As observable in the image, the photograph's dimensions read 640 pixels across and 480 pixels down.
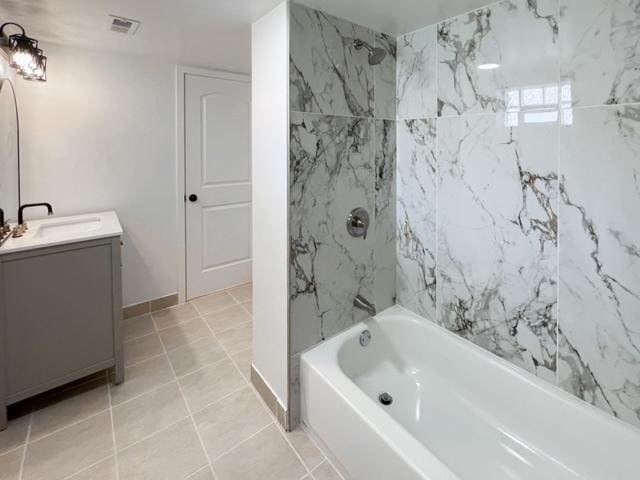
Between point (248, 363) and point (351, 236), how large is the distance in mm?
1095

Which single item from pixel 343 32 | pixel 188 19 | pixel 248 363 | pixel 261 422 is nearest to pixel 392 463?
pixel 261 422

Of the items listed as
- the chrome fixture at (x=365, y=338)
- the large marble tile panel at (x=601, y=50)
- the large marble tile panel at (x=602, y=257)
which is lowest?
the chrome fixture at (x=365, y=338)

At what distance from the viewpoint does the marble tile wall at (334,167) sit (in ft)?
5.26

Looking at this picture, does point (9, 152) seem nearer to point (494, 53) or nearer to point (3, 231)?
point (3, 231)

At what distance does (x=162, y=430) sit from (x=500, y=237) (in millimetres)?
1875

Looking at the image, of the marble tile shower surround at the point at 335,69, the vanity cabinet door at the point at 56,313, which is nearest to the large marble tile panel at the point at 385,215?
the marble tile shower surround at the point at 335,69

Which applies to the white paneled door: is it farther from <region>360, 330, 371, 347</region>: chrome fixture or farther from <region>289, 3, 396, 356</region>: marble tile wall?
<region>360, 330, 371, 347</region>: chrome fixture

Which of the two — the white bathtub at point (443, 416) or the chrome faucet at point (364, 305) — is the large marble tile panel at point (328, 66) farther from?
the white bathtub at point (443, 416)

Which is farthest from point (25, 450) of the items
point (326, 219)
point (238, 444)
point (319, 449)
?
point (326, 219)

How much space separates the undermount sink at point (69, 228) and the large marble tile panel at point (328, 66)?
1421 mm

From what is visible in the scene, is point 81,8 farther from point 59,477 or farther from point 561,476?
point 561,476

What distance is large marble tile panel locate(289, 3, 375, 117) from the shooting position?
156cm

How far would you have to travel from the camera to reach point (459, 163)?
1.76 metres

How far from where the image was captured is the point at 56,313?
1798 mm
